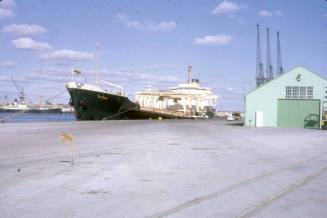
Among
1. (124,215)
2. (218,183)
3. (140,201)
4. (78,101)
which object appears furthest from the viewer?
(78,101)

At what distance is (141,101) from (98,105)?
94.1ft

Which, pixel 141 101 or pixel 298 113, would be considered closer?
pixel 298 113

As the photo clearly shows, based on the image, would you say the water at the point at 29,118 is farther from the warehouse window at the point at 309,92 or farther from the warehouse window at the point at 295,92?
the warehouse window at the point at 309,92

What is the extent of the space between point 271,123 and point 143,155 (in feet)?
106

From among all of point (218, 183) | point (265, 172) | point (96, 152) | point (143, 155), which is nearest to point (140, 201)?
point (218, 183)

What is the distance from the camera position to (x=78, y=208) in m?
8.01

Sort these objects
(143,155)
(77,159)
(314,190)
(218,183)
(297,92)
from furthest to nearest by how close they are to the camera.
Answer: (297,92) < (143,155) < (77,159) < (218,183) < (314,190)

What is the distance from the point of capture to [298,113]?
45.8 m

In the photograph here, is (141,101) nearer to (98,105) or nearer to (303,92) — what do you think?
(98,105)

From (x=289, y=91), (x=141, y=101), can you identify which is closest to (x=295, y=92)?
(x=289, y=91)

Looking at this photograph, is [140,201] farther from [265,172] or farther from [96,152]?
[96,152]

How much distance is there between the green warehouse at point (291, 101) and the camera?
147 ft

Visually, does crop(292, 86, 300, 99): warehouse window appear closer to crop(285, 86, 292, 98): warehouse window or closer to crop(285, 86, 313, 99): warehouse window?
crop(285, 86, 313, 99): warehouse window

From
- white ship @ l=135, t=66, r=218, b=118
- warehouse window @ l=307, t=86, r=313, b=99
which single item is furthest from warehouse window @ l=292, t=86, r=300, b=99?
white ship @ l=135, t=66, r=218, b=118
